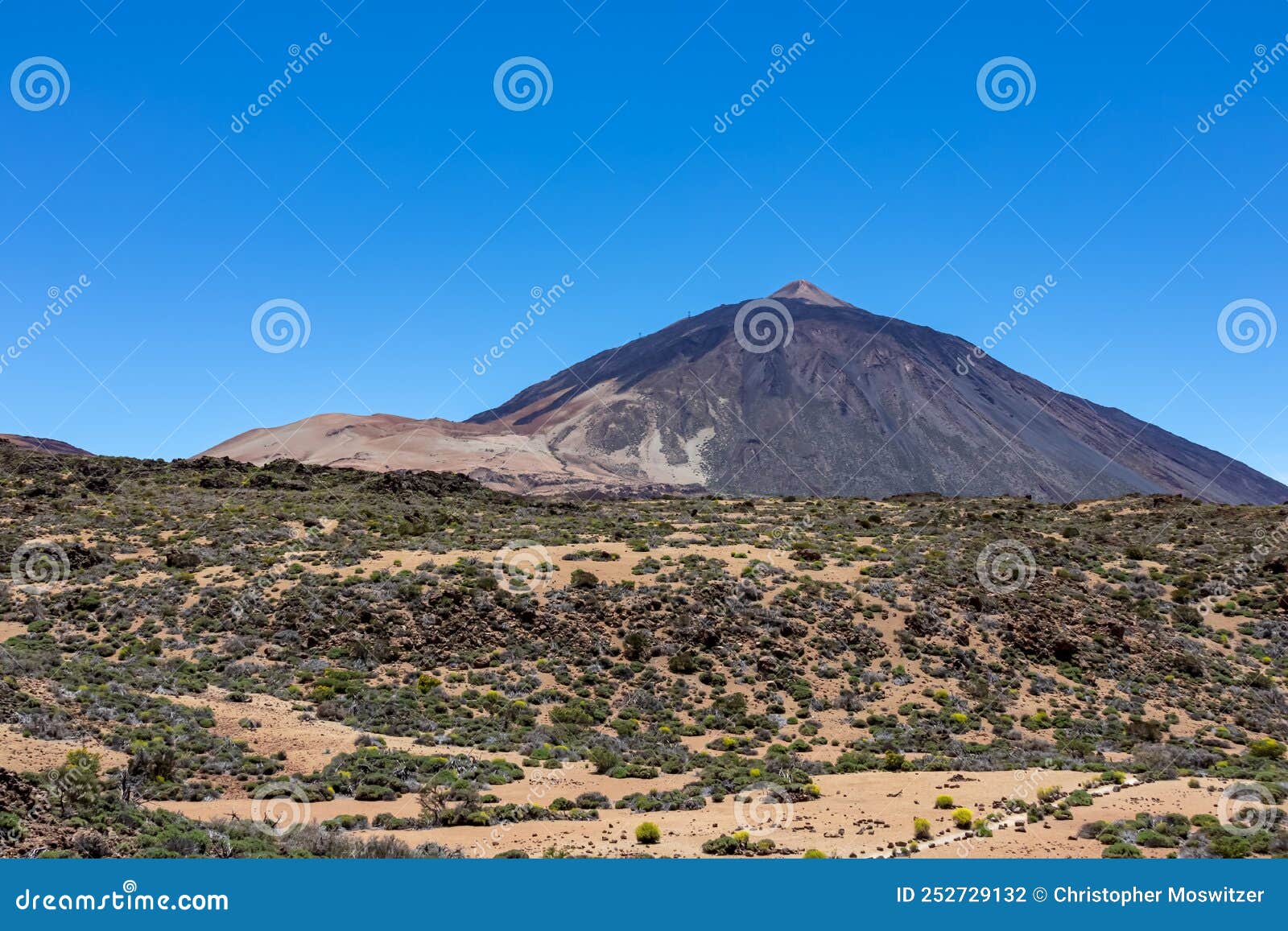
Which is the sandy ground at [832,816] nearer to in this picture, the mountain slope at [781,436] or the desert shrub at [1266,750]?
the desert shrub at [1266,750]

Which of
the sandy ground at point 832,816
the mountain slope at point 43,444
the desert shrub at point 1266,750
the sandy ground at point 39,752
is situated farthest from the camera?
the mountain slope at point 43,444

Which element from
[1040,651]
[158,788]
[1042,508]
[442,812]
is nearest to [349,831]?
[442,812]

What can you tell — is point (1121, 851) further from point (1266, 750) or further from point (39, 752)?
point (39, 752)

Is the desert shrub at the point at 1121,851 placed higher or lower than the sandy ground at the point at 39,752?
lower

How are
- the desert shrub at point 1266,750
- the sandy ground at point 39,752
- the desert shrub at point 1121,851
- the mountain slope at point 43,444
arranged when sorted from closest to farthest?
the desert shrub at point 1121,851, the sandy ground at point 39,752, the desert shrub at point 1266,750, the mountain slope at point 43,444

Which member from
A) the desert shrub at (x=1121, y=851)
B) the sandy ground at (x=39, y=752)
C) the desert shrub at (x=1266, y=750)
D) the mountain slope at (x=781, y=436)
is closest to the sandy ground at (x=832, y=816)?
the desert shrub at (x=1121, y=851)

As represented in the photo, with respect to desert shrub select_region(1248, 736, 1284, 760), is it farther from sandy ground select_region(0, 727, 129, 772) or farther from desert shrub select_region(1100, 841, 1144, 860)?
sandy ground select_region(0, 727, 129, 772)

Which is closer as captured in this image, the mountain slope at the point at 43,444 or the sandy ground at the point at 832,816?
the sandy ground at the point at 832,816

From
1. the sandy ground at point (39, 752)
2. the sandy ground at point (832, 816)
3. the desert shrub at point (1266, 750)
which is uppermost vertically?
the sandy ground at point (39, 752)

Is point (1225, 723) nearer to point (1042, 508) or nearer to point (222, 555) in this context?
point (1042, 508)
